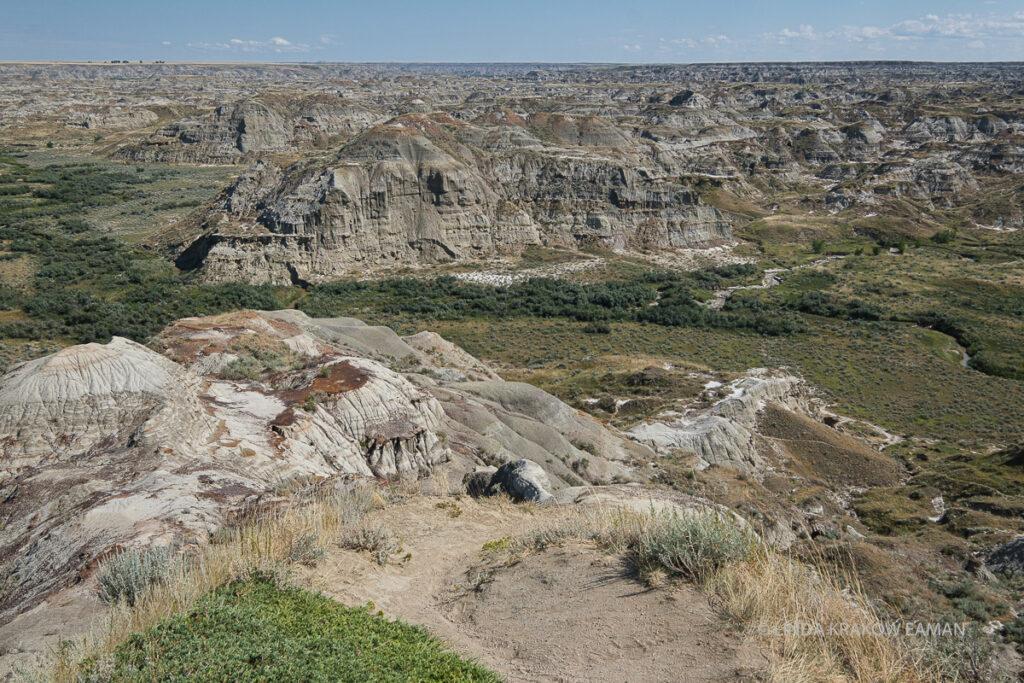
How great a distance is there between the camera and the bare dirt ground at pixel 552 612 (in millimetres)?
5586

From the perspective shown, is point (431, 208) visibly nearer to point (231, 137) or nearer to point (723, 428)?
point (723, 428)

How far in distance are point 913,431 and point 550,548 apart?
108 ft

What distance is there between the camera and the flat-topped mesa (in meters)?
58.8

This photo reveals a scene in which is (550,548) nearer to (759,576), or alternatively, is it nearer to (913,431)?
(759,576)

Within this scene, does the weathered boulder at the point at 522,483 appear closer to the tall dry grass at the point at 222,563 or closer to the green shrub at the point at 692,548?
the tall dry grass at the point at 222,563

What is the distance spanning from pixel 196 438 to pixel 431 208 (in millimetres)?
54714

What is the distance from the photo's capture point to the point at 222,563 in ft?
22.9

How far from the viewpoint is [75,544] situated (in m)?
8.62

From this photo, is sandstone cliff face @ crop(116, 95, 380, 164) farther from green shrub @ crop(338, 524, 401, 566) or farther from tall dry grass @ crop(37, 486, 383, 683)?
green shrub @ crop(338, 524, 401, 566)

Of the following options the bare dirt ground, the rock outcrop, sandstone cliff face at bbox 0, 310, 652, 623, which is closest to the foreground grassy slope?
the bare dirt ground

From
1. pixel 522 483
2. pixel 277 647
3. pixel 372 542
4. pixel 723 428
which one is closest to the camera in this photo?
pixel 277 647

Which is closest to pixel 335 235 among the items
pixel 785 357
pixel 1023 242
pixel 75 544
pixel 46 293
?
pixel 46 293

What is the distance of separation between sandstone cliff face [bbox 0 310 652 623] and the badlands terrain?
0.31 ft

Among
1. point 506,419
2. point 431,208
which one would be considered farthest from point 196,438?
point 431,208
